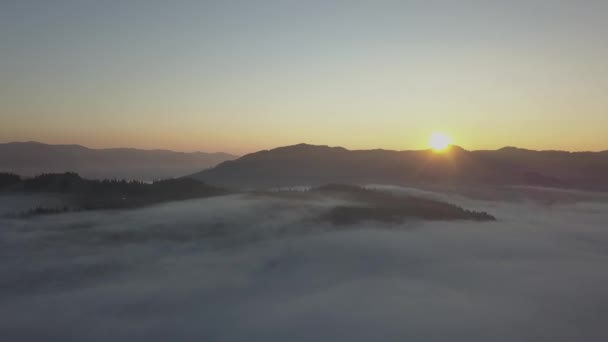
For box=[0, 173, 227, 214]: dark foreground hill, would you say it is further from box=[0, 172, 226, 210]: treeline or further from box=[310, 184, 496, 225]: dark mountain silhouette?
box=[310, 184, 496, 225]: dark mountain silhouette

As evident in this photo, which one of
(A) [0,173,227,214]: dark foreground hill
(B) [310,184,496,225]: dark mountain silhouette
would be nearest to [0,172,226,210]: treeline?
(A) [0,173,227,214]: dark foreground hill

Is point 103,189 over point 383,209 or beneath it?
over

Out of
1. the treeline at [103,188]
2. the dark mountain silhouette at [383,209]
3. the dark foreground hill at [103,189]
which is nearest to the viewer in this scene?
the dark mountain silhouette at [383,209]

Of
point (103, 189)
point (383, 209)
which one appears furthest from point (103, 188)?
point (383, 209)

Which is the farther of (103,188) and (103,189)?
(103,188)

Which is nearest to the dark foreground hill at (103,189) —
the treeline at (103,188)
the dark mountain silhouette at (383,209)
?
the treeline at (103,188)

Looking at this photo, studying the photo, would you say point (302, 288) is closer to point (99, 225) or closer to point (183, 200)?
point (99, 225)

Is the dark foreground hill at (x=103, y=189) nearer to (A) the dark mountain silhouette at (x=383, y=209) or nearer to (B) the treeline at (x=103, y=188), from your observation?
(B) the treeline at (x=103, y=188)

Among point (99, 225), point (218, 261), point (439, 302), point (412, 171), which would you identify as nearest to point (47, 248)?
point (99, 225)

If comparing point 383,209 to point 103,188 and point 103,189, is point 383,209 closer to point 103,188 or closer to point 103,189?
point 103,189

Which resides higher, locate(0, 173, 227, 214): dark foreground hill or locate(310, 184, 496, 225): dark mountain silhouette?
locate(0, 173, 227, 214): dark foreground hill

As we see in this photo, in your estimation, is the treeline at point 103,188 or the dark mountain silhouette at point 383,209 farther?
the treeline at point 103,188

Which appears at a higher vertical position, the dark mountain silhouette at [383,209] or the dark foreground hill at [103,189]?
the dark foreground hill at [103,189]
